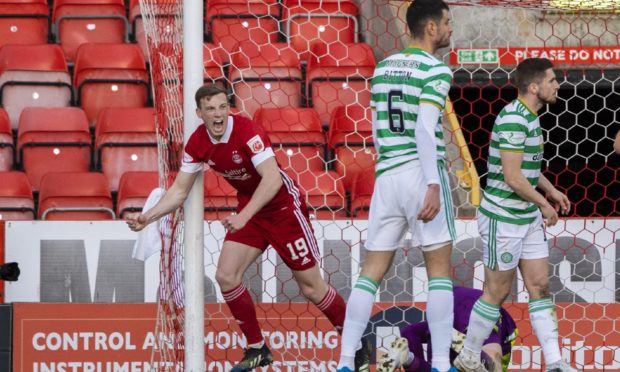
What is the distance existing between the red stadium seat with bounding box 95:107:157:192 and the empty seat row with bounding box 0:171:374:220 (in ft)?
1.51

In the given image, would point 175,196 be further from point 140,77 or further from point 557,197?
point 140,77

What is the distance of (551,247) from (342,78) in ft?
7.20

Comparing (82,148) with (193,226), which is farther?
(82,148)

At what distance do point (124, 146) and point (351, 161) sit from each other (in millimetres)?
1496

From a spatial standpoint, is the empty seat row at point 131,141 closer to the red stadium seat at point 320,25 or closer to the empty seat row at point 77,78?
the empty seat row at point 77,78

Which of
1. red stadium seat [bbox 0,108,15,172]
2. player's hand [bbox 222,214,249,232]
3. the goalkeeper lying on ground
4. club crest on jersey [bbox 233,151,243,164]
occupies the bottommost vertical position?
the goalkeeper lying on ground

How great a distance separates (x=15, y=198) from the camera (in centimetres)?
855

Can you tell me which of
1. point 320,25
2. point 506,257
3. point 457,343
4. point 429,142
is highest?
point 320,25

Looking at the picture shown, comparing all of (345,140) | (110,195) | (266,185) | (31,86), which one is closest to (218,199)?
(110,195)

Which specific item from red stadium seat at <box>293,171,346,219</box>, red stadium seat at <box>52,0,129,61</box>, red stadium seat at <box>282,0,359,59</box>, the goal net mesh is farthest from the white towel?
red stadium seat at <box>52,0,129,61</box>

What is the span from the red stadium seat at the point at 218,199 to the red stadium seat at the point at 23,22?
2.65 metres

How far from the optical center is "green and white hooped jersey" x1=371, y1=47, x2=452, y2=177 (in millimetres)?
6129

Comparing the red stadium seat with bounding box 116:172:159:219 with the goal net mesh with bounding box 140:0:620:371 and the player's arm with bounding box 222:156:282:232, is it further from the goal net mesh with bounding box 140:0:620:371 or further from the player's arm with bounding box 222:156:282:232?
the player's arm with bounding box 222:156:282:232

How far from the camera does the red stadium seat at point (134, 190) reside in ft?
28.1
